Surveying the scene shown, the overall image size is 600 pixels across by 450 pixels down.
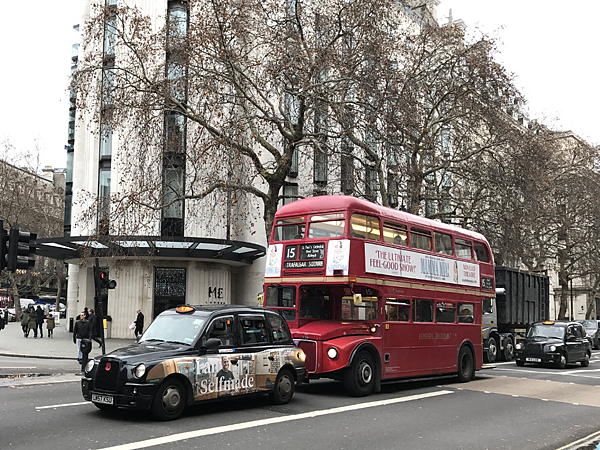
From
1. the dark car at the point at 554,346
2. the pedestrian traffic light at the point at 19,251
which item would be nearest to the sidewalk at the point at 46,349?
the pedestrian traffic light at the point at 19,251

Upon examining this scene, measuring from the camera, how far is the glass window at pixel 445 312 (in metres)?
16.3

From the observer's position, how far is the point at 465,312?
1762cm

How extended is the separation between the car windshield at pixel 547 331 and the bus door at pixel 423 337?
10084 millimetres

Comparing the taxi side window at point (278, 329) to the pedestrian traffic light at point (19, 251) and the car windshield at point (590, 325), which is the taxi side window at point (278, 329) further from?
the car windshield at point (590, 325)

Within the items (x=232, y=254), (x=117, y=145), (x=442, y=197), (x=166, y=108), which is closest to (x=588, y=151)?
(x=442, y=197)

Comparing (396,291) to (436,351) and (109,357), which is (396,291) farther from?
(109,357)

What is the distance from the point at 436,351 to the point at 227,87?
18204 millimetres

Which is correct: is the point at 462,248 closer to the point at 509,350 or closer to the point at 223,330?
the point at 223,330

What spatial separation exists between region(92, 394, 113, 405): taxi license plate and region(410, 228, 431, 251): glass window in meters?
8.42

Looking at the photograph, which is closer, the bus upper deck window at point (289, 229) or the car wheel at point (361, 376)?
the car wheel at point (361, 376)

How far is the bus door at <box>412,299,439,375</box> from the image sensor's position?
15.4 meters

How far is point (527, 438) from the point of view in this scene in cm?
956

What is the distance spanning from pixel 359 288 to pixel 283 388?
3.43m

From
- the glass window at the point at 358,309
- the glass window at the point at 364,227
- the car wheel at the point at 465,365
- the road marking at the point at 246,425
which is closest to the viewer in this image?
the road marking at the point at 246,425
